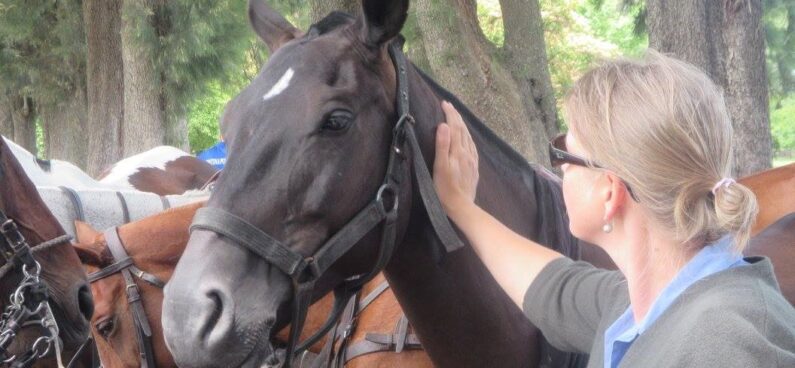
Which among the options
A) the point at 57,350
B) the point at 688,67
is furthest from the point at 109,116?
the point at 688,67

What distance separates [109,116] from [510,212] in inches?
477

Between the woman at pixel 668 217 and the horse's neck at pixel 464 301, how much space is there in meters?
0.56

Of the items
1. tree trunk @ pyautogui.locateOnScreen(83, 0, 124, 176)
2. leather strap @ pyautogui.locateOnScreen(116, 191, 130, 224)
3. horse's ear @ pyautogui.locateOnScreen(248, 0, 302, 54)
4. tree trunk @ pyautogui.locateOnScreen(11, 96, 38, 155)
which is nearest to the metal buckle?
horse's ear @ pyautogui.locateOnScreen(248, 0, 302, 54)

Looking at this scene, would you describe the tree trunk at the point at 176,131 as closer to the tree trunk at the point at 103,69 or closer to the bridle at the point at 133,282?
the tree trunk at the point at 103,69

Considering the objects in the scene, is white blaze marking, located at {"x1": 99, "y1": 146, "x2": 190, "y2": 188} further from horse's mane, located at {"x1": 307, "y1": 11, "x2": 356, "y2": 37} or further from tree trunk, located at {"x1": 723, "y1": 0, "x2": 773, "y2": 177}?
tree trunk, located at {"x1": 723, "y1": 0, "x2": 773, "y2": 177}

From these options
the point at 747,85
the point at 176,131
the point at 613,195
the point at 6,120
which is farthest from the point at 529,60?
the point at 6,120

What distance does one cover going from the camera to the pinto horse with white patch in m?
7.64

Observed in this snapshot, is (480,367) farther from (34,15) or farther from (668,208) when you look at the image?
(34,15)

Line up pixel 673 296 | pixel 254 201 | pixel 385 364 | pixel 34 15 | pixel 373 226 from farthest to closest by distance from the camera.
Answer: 1. pixel 34 15
2. pixel 385 364
3. pixel 373 226
4. pixel 254 201
5. pixel 673 296

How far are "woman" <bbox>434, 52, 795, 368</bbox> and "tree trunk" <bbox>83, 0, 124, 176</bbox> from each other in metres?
12.7

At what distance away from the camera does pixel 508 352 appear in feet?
8.50

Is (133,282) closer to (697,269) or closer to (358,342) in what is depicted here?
(358,342)

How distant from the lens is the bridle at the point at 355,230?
78.5 inches

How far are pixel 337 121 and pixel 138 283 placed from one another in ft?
6.46
